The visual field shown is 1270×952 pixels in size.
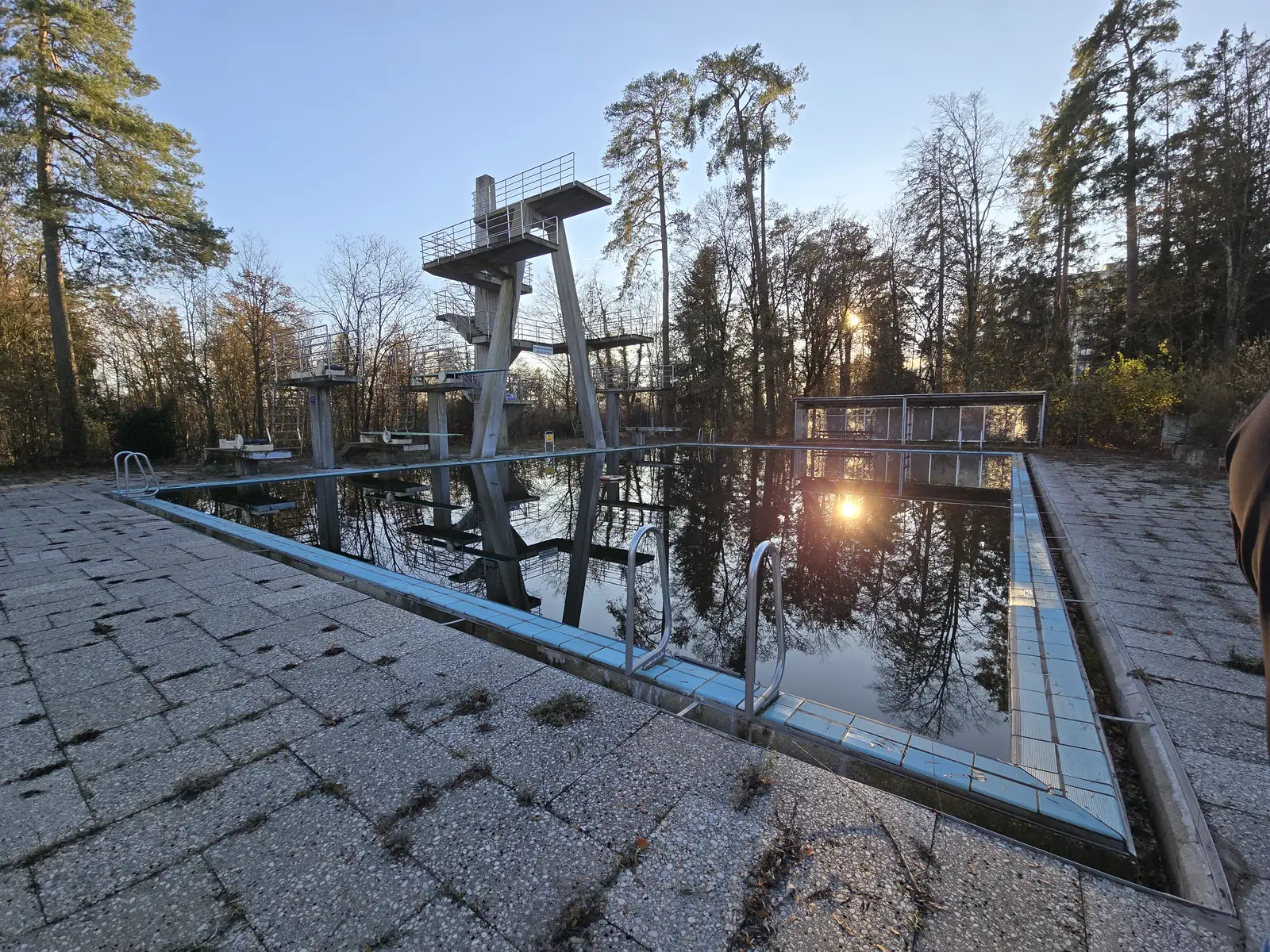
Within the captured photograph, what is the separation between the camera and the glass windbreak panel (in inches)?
100

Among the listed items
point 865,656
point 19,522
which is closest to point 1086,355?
point 865,656

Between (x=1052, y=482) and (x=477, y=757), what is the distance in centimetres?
915

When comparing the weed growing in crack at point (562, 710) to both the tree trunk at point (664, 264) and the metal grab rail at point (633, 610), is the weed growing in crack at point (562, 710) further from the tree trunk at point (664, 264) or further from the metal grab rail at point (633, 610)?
the tree trunk at point (664, 264)

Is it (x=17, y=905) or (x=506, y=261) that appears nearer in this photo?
(x=17, y=905)

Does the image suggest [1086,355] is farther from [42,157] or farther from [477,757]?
[42,157]

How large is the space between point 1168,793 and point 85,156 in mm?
16552

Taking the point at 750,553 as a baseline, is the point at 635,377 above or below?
above

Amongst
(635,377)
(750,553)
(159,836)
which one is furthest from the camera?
(635,377)

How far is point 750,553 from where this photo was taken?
4539mm

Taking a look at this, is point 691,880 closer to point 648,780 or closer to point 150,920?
point 648,780

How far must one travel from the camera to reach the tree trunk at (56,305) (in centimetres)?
950

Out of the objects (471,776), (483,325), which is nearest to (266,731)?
(471,776)

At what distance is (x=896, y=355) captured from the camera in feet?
61.1

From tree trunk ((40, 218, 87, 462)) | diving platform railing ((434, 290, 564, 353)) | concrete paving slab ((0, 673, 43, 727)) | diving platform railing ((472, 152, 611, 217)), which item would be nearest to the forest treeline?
tree trunk ((40, 218, 87, 462))
